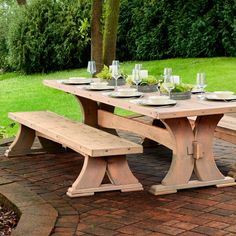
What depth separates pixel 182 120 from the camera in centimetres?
557

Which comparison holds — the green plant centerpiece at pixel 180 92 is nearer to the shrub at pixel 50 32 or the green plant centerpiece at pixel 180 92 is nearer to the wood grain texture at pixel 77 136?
the wood grain texture at pixel 77 136

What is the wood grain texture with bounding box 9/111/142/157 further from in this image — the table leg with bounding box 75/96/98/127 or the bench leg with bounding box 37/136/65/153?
the table leg with bounding box 75/96/98/127

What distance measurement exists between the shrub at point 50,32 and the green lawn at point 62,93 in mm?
486

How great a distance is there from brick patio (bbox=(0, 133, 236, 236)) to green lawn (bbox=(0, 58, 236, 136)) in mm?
2994

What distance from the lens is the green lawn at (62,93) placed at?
11.5 m

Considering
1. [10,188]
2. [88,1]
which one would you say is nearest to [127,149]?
[10,188]

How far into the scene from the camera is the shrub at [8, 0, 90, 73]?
16.0m

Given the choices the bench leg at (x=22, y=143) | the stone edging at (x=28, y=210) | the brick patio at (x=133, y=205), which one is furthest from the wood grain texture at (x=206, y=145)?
the bench leg at (x=22, y=143)

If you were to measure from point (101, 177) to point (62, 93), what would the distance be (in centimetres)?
776

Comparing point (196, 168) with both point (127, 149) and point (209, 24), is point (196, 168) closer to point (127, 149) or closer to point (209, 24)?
point (127, 149)

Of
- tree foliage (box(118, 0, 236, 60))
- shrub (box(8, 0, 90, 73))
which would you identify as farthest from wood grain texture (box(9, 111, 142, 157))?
shrub (box(8, 0, 90, 73))

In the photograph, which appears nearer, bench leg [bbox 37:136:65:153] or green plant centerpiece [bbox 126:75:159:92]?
green plant centerpiece [bbox 126:75:159:92]

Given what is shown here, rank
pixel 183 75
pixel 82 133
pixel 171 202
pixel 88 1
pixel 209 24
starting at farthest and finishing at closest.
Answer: pixel 88 1 < pixel 209 24 < pixel 183 75 < pixel 82 133 < pixel 171 202

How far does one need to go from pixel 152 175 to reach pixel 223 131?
80cm
